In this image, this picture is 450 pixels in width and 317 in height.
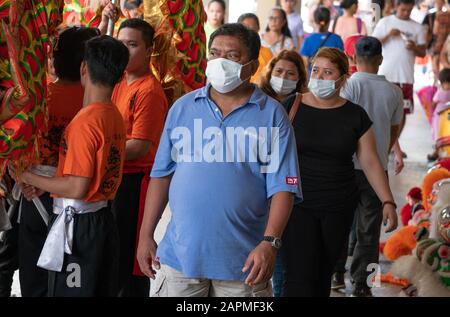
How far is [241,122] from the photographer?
355 centimetres

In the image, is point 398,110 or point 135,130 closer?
point 135,130

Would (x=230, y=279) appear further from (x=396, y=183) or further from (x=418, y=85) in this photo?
(x=418, y=85)

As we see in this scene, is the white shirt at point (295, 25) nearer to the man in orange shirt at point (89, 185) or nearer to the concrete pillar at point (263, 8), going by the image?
the concrete pillar at point (263, 8)

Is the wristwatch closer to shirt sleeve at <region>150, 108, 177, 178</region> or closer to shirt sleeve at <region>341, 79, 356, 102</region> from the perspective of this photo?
shirt sleeve at <region>150, 108, 177, 178</region>

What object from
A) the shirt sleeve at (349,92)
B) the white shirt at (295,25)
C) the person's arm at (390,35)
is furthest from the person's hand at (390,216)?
the white shirt at (295,25)

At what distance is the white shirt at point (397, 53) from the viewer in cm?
990

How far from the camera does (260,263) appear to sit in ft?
11.2

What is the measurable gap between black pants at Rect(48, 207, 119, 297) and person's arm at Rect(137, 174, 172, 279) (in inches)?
18.5

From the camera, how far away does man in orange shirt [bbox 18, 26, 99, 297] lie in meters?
4.29

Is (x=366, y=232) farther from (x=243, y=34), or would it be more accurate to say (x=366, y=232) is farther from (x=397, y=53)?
(x=397, y=53)

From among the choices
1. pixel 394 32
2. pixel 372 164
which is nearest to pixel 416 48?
pixel 394 32

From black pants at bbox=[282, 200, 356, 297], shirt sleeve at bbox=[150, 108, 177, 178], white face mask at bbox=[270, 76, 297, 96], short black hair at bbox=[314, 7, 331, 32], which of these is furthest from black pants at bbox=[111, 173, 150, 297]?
short black hair at bbox=[314, 7, 331, 32]

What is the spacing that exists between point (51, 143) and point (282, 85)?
1.67 metres

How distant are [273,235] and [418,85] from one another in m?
16.5
